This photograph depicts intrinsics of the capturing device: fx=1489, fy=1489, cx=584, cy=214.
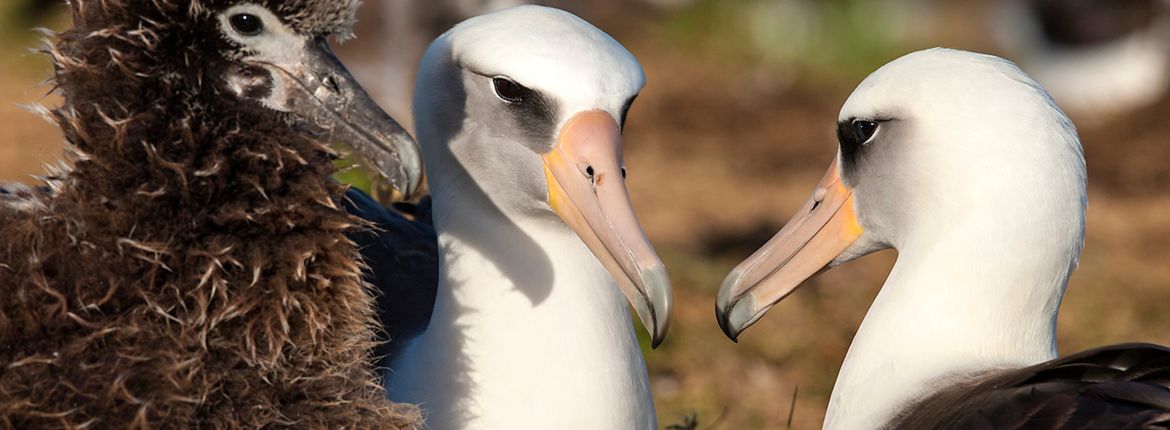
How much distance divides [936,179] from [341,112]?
1.16m

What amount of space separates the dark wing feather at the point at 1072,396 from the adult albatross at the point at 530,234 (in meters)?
0.59

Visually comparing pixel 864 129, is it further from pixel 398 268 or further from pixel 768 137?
pixel 768 137

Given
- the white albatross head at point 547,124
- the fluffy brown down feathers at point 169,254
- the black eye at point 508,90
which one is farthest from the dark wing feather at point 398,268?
the fluffy brown down feathers at point 169,254

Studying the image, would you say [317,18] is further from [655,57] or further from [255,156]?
[655,57]

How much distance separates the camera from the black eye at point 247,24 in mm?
2404

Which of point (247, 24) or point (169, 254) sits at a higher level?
point (247, 24)

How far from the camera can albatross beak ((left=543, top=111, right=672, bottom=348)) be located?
2.60 metres

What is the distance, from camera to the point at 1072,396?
2.48 m

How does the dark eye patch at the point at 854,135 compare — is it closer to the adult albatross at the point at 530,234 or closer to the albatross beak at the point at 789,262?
the albatross beak at the point at 789,262

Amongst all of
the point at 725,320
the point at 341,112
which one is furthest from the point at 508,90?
the point at 725,320

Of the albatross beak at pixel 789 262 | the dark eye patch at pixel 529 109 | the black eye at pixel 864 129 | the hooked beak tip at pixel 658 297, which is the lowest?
the albatross beak at pixel 789 262

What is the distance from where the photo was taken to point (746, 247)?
264 inches

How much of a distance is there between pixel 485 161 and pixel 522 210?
0.40 feet

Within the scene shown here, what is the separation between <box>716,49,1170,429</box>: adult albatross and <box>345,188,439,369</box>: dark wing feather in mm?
925
